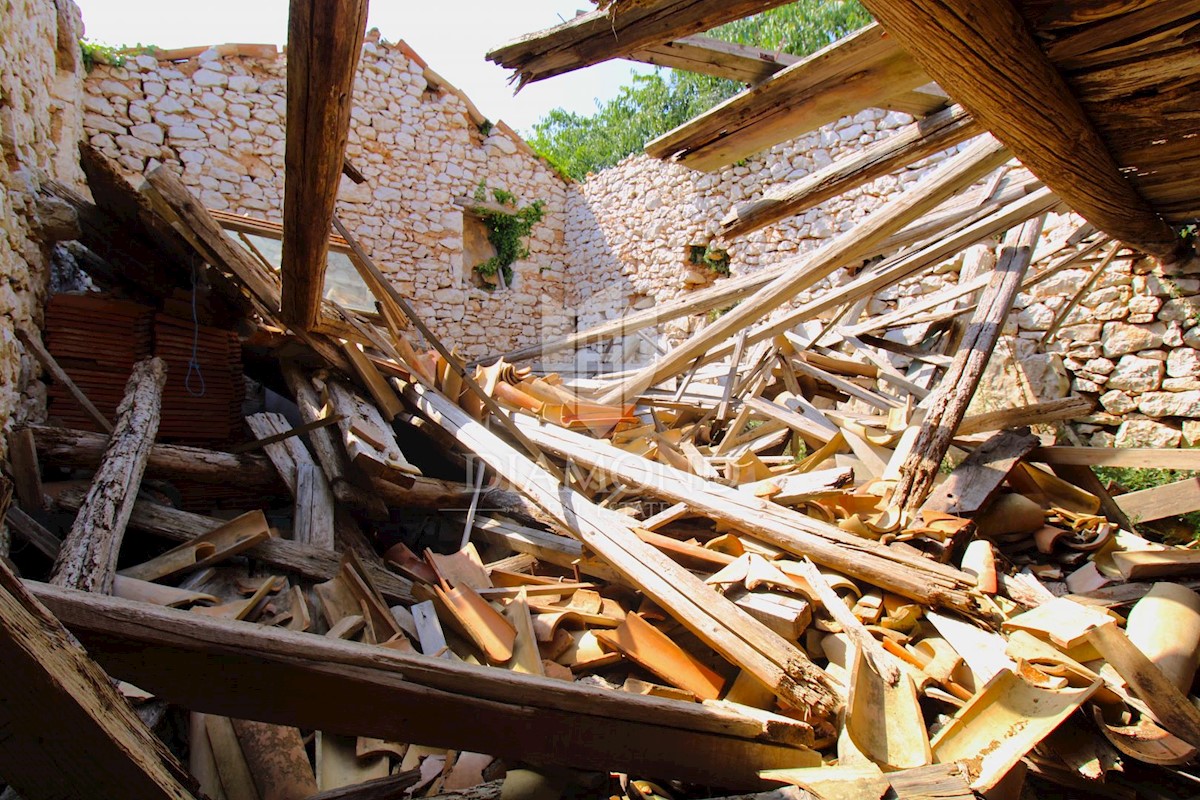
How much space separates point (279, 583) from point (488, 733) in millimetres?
1545

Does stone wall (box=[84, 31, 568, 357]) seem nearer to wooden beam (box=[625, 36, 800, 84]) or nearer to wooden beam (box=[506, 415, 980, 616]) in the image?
wooden beam (box=[506, 415, 980, 616])

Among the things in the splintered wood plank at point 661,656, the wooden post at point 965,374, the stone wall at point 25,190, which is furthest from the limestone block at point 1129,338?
the stone wall at point 25,190

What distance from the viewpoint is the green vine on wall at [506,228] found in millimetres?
9945

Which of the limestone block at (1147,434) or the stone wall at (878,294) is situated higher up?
the stone wall at (878,294)

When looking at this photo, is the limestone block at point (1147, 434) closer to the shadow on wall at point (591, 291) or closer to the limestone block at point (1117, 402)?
the limestone block at point (1117, 402)

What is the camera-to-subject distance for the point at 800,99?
248 centimetres

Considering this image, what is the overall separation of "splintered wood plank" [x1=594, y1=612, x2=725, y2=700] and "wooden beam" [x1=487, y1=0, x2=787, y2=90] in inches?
78.6

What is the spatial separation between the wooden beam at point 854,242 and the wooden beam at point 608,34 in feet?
5.83

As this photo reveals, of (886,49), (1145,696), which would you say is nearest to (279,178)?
(886,49)

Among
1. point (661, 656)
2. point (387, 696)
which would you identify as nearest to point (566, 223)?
point (661, 656)

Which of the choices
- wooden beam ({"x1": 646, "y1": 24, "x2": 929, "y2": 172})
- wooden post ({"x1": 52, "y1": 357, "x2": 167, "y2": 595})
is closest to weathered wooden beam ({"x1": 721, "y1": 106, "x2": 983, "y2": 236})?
wooden beam ({"x1": 646, "y1": 24, "x2": 929, "y2": 172})

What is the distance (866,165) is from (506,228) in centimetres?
792

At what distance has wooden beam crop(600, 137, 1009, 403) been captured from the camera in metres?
2.93

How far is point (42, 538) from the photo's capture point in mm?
2453
